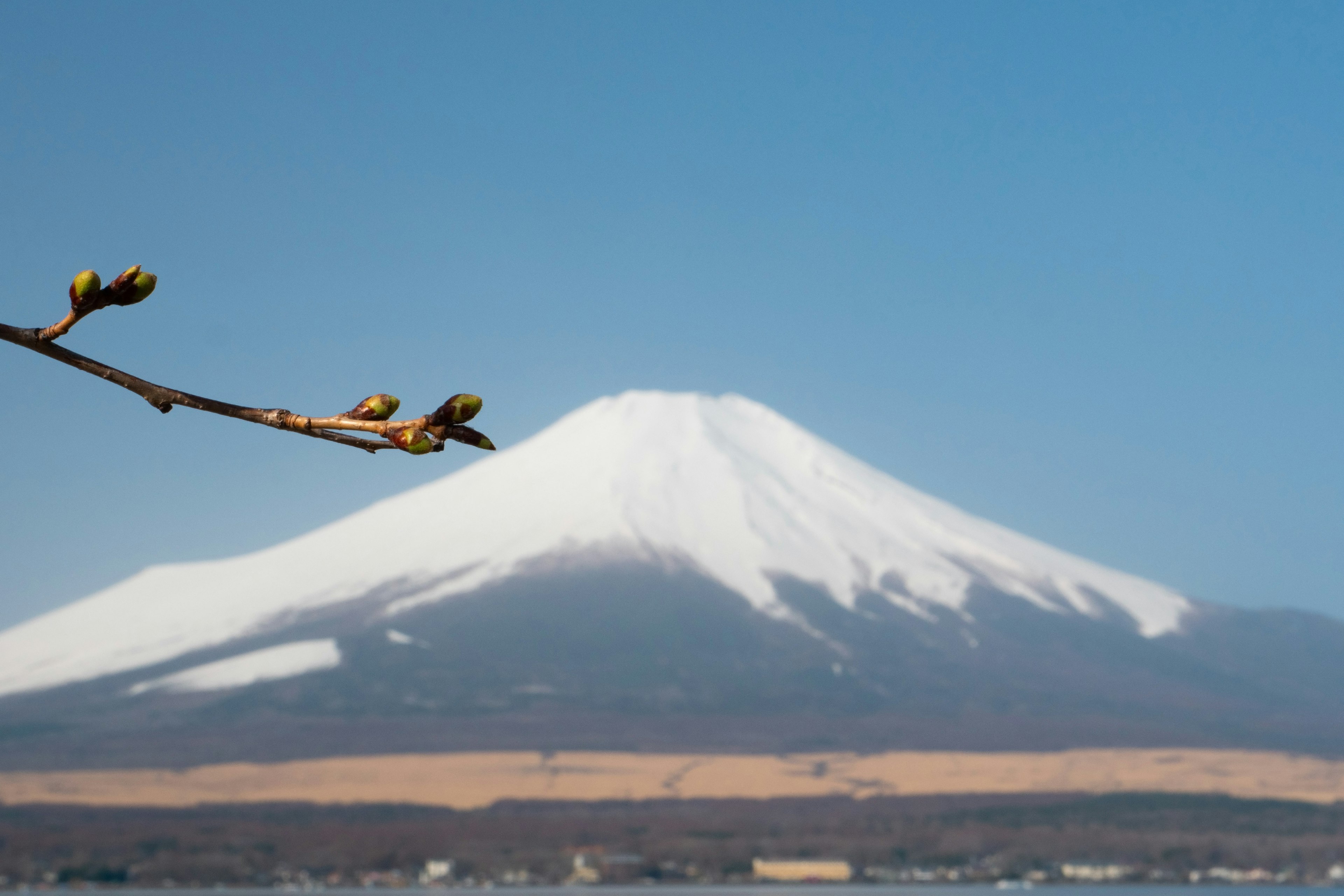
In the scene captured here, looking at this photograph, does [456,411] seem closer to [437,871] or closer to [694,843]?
[694,843]

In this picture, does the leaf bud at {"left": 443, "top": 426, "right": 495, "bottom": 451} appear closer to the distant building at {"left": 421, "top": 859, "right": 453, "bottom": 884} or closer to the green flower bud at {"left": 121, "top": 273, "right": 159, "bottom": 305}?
the green flower bud at {"left": 121, "top": 273, "right": 159, "bottom": 305}

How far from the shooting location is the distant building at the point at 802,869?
527 ft

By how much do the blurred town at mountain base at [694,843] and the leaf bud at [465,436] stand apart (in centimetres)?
15968

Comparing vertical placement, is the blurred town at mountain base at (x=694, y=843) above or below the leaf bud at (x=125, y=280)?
below

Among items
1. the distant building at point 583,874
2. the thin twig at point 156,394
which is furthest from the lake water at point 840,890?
the thin twig at point 156,394

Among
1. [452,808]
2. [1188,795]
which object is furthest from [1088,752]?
[452,808]

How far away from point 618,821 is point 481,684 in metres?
33.3

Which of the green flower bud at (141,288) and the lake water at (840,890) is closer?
the green flower bud at (141,288)

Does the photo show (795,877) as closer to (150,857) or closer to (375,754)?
(375,754)

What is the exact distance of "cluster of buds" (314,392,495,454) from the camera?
105 inches

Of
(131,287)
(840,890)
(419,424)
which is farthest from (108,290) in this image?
(840,890)

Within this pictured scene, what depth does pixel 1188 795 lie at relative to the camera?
17288 centimetres

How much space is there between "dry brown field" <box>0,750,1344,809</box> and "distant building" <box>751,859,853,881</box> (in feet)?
32.3

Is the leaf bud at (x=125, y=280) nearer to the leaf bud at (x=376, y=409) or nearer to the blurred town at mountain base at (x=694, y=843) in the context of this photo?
the leaf bud at (x=376, y=409)
